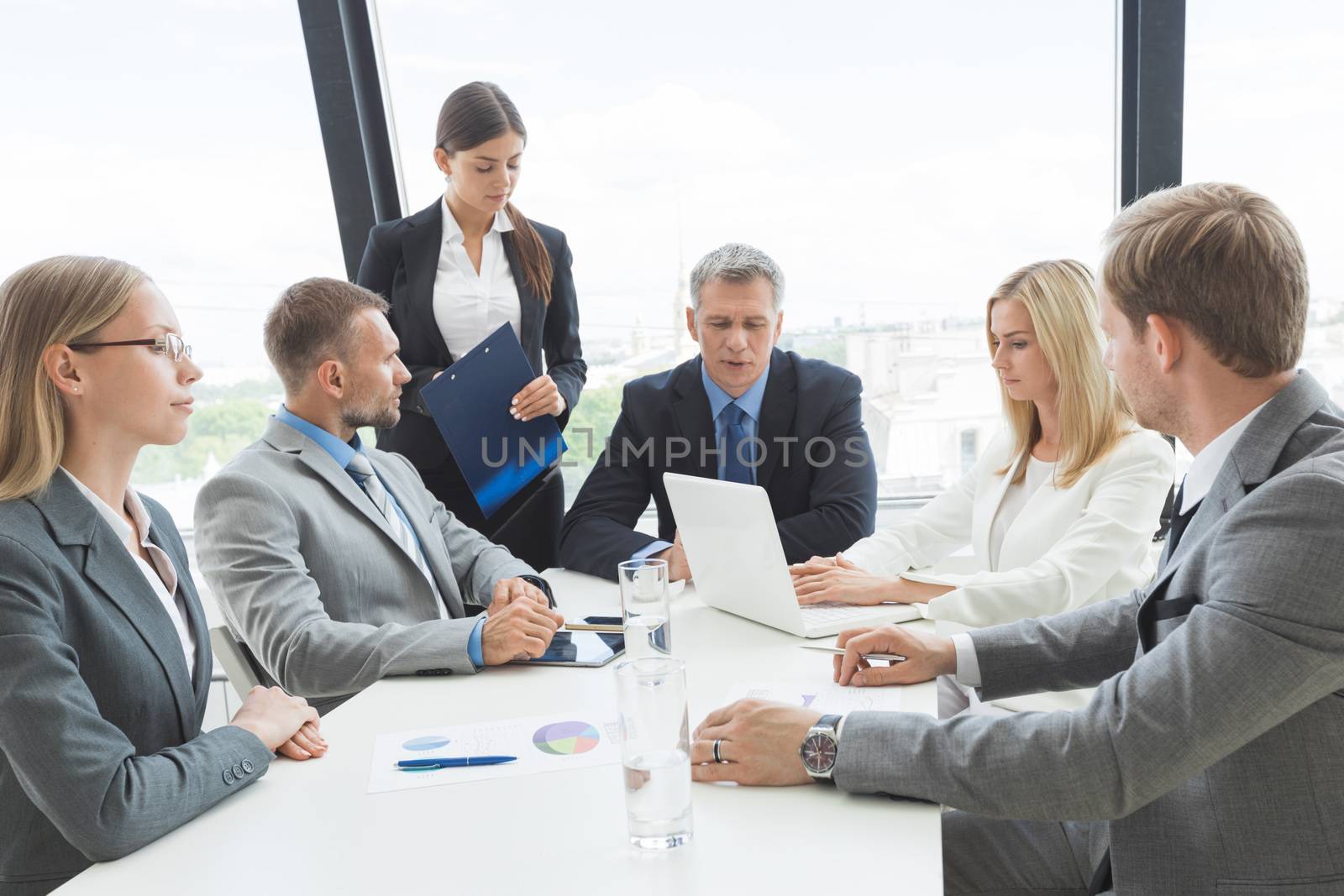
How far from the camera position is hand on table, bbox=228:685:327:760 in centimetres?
152

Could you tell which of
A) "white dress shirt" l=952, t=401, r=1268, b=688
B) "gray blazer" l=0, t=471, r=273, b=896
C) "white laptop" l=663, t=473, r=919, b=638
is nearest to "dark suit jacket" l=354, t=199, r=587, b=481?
"white laptop" l=663, t=473, r=919, b=638

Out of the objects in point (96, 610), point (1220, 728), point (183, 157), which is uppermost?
point (183, 157)

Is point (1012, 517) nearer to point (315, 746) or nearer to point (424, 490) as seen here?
point (424, 490)

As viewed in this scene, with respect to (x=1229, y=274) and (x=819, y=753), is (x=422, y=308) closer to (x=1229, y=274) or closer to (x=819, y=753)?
(x=819, y=753)

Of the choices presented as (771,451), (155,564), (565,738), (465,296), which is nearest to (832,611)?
(565,738)

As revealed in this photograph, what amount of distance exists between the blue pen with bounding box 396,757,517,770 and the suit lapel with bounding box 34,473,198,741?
384mm

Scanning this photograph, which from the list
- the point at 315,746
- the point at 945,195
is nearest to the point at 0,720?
the point at 315,746

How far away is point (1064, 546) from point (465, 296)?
5.93ft

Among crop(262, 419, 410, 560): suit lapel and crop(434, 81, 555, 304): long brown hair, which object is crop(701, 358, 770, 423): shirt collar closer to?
crop(434, 81, 555, 304): long brown hair

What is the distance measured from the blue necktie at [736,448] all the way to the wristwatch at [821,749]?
Answer: 5.37ft

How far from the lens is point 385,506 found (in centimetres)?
240

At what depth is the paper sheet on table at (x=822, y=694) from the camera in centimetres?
161

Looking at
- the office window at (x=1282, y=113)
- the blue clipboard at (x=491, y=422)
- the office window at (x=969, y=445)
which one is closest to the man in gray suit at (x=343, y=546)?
the blue clipboard at (x=491, y=422)

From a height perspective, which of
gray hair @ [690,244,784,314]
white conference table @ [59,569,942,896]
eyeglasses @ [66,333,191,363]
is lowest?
white conference table @ [59,569,942,896]
